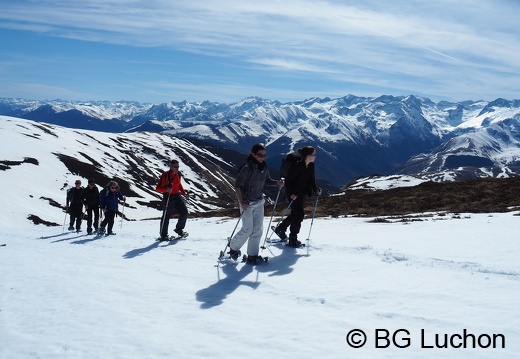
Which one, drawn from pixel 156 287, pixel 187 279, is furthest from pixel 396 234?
pixel 156 287

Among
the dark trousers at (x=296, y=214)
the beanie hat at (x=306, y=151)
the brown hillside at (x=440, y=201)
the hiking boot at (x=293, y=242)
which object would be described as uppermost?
the brown hillside at (x=440, y=201)

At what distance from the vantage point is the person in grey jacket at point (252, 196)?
11273 mm

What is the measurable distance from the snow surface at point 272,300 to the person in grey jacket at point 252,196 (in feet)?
2.69

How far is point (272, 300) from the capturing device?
869cm

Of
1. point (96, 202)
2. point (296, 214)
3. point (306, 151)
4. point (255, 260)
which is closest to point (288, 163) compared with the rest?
point (306, 151)

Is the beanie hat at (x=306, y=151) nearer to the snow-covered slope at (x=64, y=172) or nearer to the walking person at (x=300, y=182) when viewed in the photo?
the walking person at (x=300, y=182)

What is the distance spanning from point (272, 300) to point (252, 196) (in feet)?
11.6

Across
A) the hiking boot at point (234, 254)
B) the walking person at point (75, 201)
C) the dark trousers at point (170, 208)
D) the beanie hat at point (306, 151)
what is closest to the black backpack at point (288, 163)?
the beanie hat at point (306, 151)

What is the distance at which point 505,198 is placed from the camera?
24.8 metres

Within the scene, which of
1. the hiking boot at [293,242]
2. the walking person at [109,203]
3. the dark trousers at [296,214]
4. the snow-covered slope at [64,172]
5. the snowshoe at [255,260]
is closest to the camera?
the snowshoe at [255,260]

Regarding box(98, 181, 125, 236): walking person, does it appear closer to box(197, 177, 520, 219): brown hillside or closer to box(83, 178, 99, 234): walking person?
box(83, 178, 99, 234): walking person

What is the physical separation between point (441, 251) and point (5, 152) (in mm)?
111435

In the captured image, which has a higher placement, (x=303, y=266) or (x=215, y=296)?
(x=303, y=266)

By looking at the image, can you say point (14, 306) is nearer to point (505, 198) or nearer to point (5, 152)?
point (505, 198)
